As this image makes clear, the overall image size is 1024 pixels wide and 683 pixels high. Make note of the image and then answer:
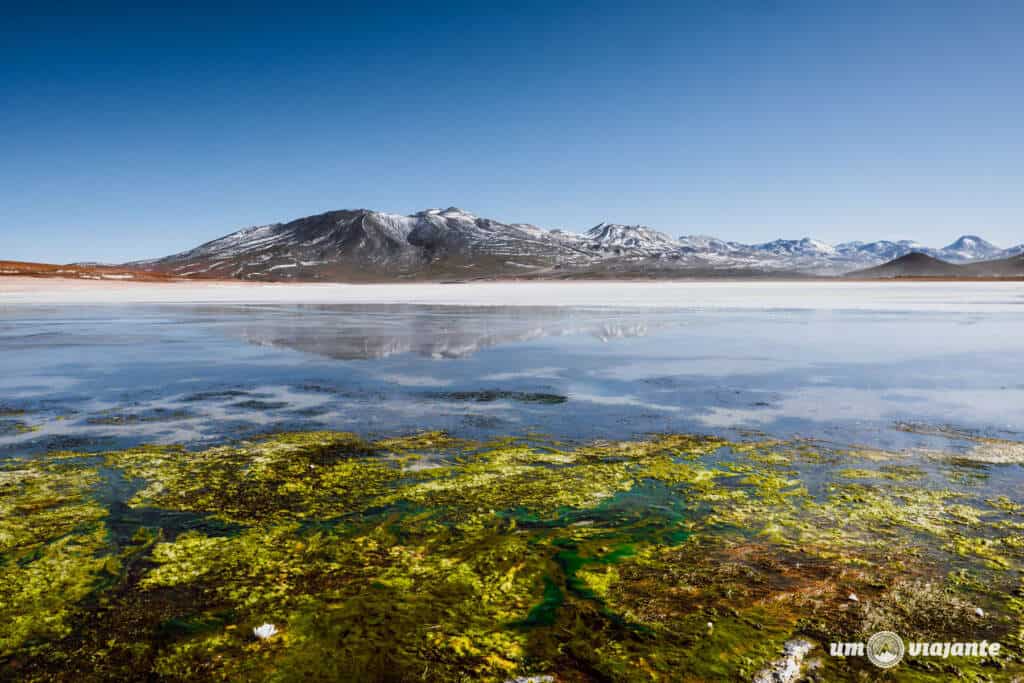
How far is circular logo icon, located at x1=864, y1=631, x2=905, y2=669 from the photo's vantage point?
365 centimetres

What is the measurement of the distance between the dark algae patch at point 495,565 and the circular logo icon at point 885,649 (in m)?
0.07

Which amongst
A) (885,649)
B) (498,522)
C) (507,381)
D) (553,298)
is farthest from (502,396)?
(553,298)

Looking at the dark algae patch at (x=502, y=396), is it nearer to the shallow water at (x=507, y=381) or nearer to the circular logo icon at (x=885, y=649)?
the shallow water at (x=507, y=381)

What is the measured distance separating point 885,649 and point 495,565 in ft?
8.45

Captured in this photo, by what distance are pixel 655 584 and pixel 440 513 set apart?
83.1 inches

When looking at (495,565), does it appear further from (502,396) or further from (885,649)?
(502,396)

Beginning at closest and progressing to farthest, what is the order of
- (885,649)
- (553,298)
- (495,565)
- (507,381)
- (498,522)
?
1. (885,649)
2. (495,565)
3. (498,522)
4. (507,381)
5. (553,298)

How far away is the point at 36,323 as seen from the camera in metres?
25.2

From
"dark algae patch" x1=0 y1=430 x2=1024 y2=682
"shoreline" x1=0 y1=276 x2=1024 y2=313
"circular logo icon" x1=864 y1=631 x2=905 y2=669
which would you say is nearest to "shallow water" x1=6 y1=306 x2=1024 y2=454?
"dark algae patch" x1=0 y1=430 x2=1024 y2=682

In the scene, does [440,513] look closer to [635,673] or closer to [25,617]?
[635,673]

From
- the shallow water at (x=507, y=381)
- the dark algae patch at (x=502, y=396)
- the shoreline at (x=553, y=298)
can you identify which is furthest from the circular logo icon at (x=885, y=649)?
the shoreline at (x=553, y=298)

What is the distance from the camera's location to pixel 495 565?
189 inches

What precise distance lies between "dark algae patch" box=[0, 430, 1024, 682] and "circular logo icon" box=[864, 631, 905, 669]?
68mm

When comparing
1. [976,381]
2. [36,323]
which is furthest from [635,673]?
[36,323]
